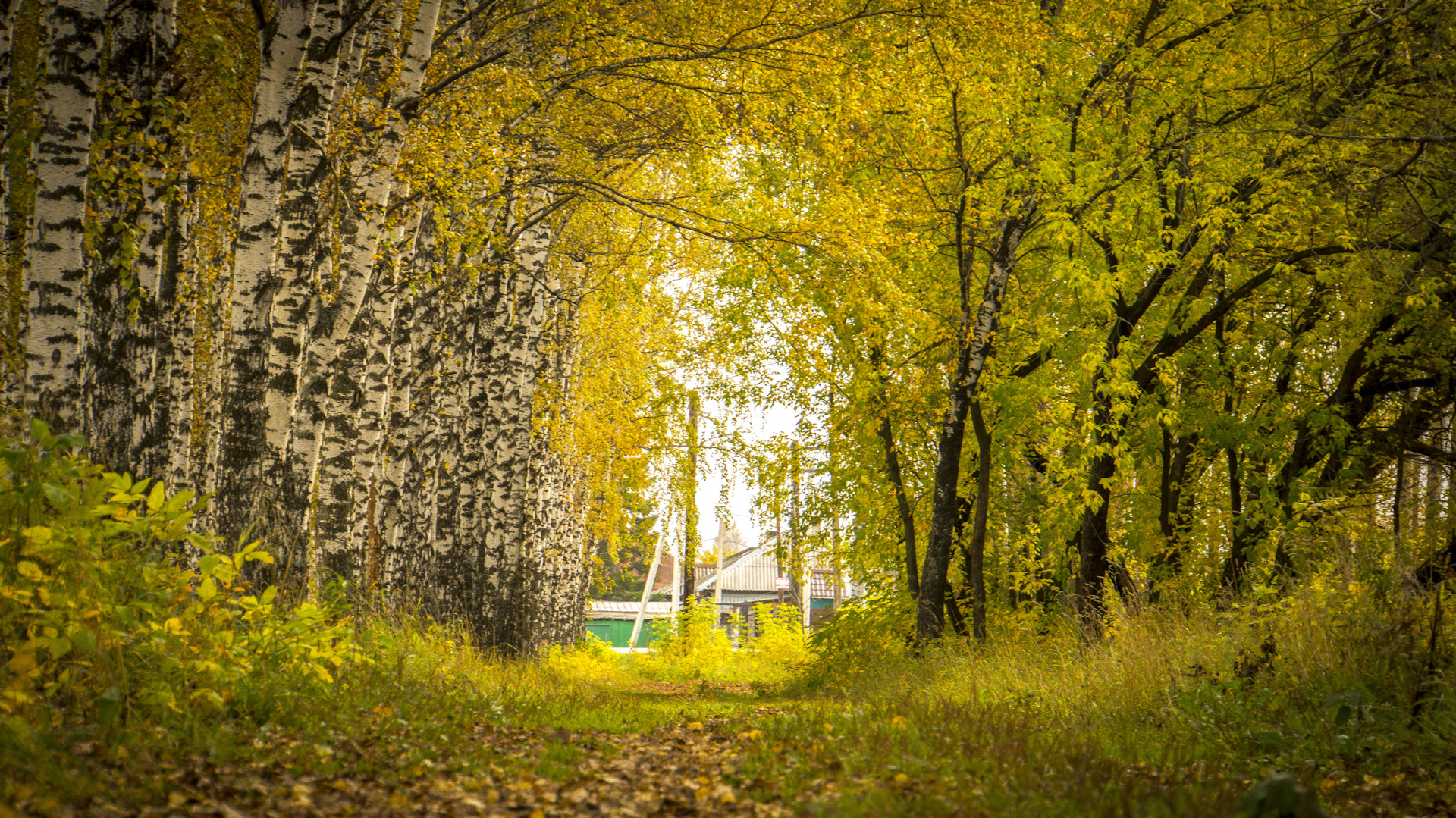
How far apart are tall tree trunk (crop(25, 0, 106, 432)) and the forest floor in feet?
9.38

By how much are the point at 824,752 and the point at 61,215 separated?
20.2 ft

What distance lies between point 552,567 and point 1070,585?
11736mm

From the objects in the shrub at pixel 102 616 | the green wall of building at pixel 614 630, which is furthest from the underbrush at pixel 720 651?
Result: the green wall of building at pixel 614 630

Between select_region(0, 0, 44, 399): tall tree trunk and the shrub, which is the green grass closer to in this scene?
Result: the shrub

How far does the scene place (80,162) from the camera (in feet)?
22.4

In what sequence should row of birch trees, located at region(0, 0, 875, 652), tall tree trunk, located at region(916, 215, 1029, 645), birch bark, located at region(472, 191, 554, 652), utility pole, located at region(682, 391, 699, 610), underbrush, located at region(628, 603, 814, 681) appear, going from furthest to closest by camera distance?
utility pole, located at region(682, 391, 699, 610) → underbrush, located at region(628, 603, 814, 681) → tall tree trunk, located at region(916, 215, 1029, 645) → birch bark, located at region(472, 191, 554, 652) → row of birch trees, located at region(0, 0, 875, 652)

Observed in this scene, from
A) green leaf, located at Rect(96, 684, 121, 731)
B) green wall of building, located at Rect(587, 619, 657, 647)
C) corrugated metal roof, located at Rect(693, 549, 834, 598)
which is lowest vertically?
green wall of building, located at Rect(587, 619, 657, 647)

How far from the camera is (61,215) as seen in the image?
6734 millimetres

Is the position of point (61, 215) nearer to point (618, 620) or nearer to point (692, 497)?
point (692, 497)

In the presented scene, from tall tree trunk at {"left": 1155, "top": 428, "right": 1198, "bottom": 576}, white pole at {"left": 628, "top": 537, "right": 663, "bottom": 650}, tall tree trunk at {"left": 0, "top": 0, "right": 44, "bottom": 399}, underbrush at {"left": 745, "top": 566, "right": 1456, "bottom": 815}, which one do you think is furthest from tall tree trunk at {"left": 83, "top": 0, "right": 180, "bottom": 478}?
white pole at {"left": 628, "top": 537, "right": 663, "bottom": 650}

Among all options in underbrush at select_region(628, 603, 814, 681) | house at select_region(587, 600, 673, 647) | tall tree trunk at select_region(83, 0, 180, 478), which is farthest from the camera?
house at select_region(587, 600, 673, 647)

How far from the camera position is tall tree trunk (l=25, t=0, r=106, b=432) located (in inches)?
261

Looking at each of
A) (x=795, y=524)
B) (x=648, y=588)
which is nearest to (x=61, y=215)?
(x=795, y=524)

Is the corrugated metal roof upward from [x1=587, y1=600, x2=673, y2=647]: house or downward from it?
upward
